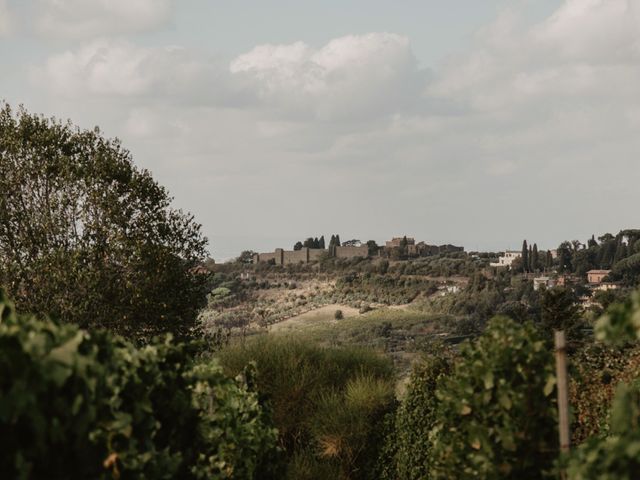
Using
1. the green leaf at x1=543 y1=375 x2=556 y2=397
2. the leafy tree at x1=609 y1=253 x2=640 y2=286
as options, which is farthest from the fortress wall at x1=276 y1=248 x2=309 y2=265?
the green leaf at x1=543 y1=375 x2=556 y2=397

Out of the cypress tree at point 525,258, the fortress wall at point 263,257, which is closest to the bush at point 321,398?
the cypress tree at point 525,258

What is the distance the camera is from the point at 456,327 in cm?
7794

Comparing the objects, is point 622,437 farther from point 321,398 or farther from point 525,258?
point 525,258

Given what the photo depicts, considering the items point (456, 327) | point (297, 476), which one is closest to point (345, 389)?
point (297, 476)

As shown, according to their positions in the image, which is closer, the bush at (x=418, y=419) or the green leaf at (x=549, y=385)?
the green leaf at (x=549, y=385)

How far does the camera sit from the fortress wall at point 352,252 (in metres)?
124

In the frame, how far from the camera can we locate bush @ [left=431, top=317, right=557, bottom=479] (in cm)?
789

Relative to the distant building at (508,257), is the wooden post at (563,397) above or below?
below

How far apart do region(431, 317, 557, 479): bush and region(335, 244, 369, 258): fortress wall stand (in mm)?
114871

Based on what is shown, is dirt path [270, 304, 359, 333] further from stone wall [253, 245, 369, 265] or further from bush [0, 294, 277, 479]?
bush [0, 294, 277, 479]

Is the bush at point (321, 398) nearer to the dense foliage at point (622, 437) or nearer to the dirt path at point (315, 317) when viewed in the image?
the dense foliage at point (622, 437)

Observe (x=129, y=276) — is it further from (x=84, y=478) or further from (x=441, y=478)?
(x=84, y=478)

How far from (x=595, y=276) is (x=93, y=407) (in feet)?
330

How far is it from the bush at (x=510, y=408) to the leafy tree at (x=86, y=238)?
52.5 feet
